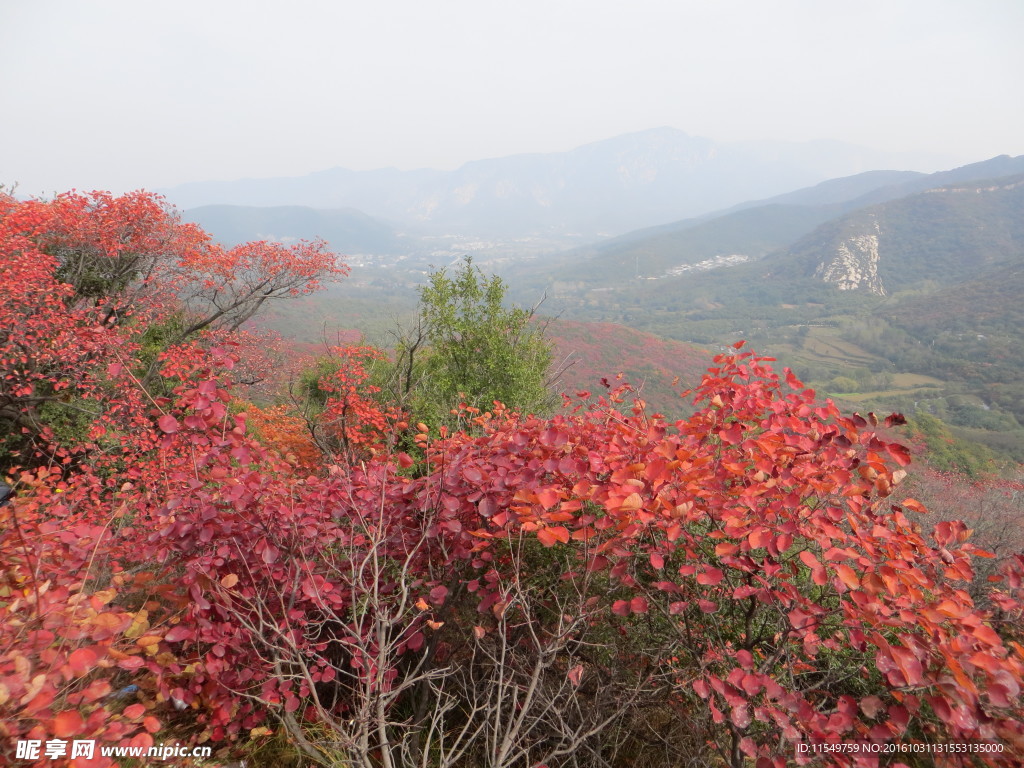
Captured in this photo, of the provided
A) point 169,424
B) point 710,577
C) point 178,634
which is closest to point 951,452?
point 710,577

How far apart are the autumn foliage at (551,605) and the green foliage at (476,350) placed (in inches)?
401

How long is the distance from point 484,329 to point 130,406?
9060 mm

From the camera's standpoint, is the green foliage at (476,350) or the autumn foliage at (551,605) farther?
the green foliage at (476,350)

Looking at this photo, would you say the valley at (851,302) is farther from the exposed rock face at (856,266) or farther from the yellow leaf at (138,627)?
the yellow leaf at (138,627)

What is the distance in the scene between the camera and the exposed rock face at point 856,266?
12062cm

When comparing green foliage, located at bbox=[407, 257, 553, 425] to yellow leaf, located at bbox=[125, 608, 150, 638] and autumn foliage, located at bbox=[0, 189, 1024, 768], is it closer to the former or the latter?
autumn foliage, located at bbox=[0, 189, 1024, 768]

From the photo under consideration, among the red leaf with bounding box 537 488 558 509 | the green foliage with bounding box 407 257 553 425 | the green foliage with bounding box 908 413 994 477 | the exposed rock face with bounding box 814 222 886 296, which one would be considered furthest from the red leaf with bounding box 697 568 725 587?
the exposed rock face with bounding box 814 222 886 296

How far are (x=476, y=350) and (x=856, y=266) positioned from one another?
145 meters

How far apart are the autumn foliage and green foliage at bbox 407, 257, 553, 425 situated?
10.2 m

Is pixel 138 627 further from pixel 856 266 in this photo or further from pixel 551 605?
pixel 856 266

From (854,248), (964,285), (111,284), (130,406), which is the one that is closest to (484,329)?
(130,406)

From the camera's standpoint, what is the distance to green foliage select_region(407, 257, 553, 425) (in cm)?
1434

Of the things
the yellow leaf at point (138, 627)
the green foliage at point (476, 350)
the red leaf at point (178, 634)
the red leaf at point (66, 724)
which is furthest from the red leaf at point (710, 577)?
the green foliage at point (476, 350)

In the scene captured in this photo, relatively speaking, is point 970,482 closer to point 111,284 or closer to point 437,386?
point 437,386
